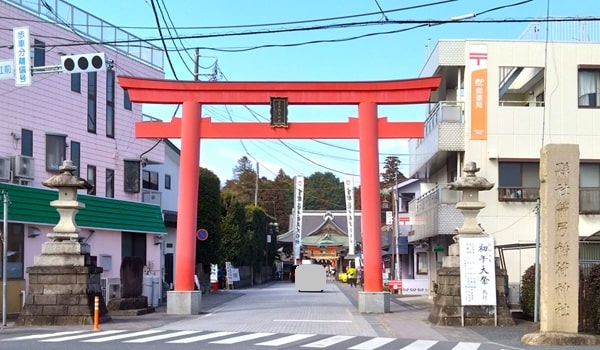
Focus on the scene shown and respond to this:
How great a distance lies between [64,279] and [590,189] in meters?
18.8

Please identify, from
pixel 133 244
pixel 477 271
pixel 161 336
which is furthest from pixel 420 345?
pixel 133 244

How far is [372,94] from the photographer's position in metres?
23.6

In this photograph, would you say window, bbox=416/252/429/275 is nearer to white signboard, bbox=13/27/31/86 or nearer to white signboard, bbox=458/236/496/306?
white signboard, bbox=458/236/496/306

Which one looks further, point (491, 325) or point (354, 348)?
point (491, 325)

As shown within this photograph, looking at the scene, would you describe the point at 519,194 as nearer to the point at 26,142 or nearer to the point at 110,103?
the point at 110,103

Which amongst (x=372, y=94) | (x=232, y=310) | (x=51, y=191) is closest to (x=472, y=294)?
(x=372, y=94)

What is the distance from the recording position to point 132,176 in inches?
1232

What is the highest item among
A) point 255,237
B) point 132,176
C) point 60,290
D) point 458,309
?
point 132,176

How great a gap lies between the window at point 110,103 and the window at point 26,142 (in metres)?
5.41

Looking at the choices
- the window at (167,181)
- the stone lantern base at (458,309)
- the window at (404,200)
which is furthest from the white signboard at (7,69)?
the window at (404,200)

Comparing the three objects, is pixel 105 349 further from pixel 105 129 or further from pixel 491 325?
pixel 105 129

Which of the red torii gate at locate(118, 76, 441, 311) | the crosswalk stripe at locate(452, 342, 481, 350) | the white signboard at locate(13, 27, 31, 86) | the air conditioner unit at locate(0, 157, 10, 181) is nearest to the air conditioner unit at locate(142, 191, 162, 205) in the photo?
the red torii gate at locate(118, 76, 441, 311)

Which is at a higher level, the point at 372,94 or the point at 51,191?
the point at 372,94

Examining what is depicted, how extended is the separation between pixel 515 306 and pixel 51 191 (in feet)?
53.2
